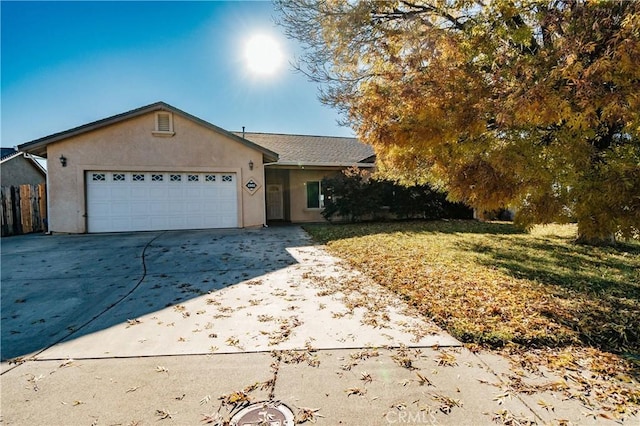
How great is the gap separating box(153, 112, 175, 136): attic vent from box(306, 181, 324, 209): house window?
697 centimetres

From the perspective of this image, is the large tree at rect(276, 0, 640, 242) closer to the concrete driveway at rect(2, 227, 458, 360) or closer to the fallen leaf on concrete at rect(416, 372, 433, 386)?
the concrete driveway at rect(2, 227, 458, 360)

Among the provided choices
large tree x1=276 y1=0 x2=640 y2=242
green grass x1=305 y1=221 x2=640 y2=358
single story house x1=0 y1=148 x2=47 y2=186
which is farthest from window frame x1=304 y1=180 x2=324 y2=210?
single story house x1=0 y1=148 x2=47 y2=186

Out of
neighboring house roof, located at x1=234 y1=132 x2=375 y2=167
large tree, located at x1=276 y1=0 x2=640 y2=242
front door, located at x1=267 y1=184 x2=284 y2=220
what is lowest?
front door, located at x1=267 y1=184 x2=284 y2=220

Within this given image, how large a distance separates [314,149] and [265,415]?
1638cm

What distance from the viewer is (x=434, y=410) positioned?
7.47ft

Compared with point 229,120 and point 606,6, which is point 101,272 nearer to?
point 606,6

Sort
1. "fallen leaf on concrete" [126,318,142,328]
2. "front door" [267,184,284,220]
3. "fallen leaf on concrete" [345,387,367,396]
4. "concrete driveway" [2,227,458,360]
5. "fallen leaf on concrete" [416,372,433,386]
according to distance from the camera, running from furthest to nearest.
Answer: "front door" [267,184,284,220] < "fallen leaf on concrete" [126,318,142,328] < "concrete driveway" [2,227,458,360] < "fallen leaf on concrete" [416,372,433,386] < "fallen leaf on concrete" [345,387,367,396]

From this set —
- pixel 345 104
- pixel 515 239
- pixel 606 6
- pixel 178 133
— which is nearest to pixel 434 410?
pixel 606 6

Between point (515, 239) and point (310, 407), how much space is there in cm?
1014

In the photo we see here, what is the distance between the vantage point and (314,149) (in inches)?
703

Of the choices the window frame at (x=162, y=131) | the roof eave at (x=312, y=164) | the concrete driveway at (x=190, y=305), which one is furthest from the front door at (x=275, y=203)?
the concrete driveway at (x=190, y=305)

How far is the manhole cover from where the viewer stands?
2176 mm

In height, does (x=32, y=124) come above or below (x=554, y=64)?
above
